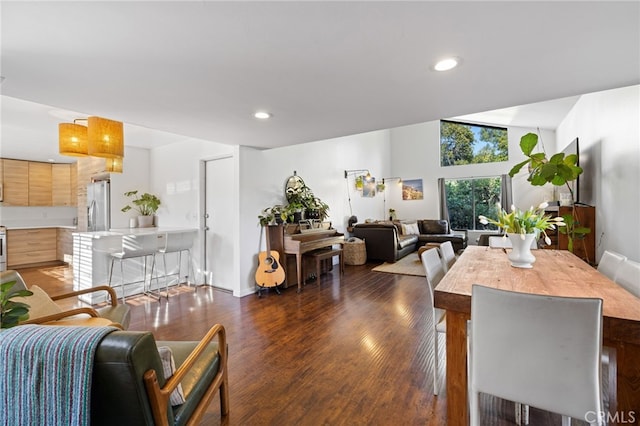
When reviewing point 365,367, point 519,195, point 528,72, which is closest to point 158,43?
point 528,72

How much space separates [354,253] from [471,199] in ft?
15.7

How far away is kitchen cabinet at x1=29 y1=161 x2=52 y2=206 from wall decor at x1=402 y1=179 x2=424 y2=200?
9.52 metres

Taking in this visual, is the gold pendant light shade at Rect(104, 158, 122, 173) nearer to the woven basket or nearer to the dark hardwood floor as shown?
the dark hardwood floor

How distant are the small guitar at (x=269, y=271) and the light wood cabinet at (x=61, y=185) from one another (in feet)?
18.5

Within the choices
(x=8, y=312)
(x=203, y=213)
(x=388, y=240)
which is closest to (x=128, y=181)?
(x=203, y=213)

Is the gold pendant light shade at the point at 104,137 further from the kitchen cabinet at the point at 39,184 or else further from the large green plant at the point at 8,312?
→ the kitchen cabinet at the point at 39,184

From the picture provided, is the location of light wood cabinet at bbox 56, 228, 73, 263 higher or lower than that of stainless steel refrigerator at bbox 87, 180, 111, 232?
lower

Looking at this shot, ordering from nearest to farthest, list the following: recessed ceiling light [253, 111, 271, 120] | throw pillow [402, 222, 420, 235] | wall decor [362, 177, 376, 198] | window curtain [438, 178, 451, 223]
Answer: recessed ceiling light [253, 111, 271, 120], throw pillow [402, 222, 420, 235], wall decor [362, 177, 376, 198], window curtain [438, 178, 451, 223]

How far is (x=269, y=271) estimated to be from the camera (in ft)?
13.2

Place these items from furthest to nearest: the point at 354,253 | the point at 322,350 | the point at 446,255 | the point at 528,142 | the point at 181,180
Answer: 1. the point at 354,253
2. the point at 181,180
3. the point at 528,142
4. the point at 446,255
5. the point at 322,350

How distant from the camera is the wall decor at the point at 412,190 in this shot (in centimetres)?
917

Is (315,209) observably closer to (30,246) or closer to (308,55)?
(308,55)

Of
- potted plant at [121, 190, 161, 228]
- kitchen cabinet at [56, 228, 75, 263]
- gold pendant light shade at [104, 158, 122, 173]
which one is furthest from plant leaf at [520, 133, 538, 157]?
kitchen cabinet at [56, 228, 75, 263]

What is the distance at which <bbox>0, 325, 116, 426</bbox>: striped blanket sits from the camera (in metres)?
0.89
